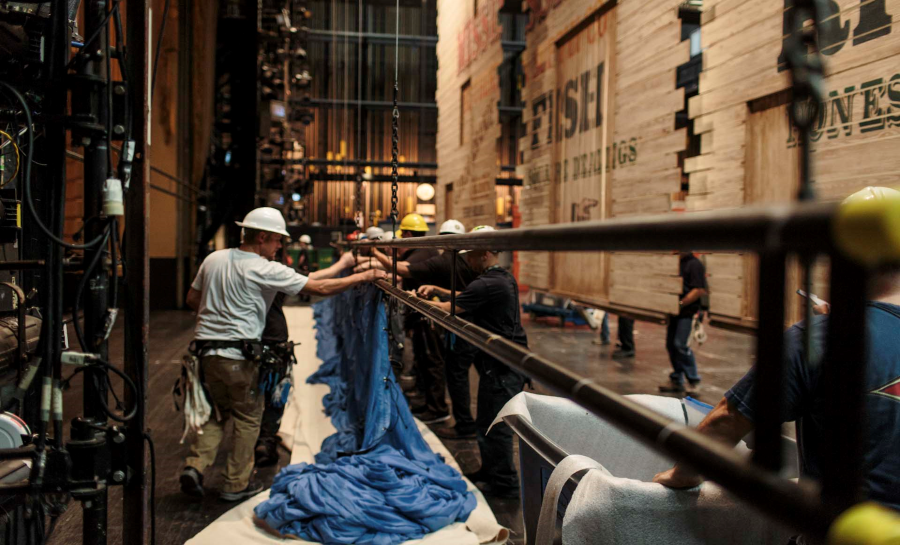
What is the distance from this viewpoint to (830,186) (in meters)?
3.25

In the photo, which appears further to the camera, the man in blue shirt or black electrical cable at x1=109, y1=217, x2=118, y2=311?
black electrical cable at x1=109, y1=217, x2=118, y2=311

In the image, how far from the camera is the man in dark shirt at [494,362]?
13.5 ft

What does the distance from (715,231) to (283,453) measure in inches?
213

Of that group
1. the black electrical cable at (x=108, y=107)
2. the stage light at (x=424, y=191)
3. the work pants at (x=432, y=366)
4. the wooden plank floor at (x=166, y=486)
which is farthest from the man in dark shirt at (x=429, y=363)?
the stage light at (x=424, y=191)

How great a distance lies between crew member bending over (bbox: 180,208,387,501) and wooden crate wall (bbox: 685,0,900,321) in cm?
242

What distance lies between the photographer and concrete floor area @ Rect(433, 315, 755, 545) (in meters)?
5.59

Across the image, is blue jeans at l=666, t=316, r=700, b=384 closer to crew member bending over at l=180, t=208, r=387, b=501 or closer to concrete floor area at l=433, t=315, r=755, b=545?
concrete floor area at l=433, t=315, r=755, b=545

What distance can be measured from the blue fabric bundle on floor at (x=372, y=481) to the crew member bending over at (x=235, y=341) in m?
0.44

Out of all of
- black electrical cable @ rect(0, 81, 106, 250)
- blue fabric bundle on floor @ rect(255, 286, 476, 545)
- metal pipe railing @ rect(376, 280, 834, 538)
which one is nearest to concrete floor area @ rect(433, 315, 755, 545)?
blue fabric bundle on floor @ rect(255, 286, 476, 545)

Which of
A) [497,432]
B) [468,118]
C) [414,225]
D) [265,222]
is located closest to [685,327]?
[414,225]

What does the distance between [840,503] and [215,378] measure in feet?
A: 14.6

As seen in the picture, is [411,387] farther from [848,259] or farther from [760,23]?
[848,259]

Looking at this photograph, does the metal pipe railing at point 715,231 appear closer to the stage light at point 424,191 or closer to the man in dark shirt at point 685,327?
the man in dark shirt at point 685,327

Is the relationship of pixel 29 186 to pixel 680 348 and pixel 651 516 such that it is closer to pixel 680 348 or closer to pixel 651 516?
pixel 651 516
